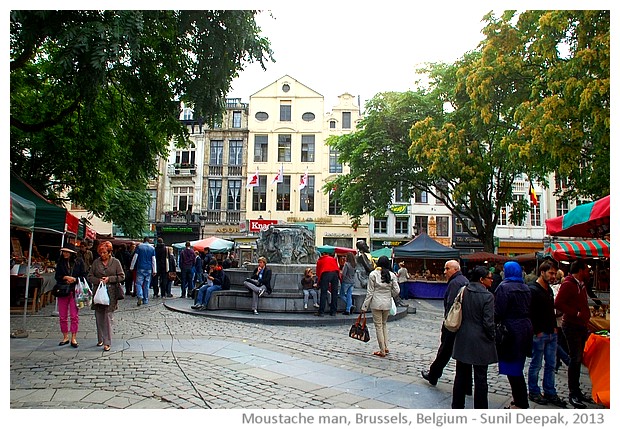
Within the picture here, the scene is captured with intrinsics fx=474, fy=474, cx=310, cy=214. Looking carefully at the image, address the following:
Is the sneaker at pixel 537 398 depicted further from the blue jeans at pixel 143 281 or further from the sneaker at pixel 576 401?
the blue jeans at pixel 143 281

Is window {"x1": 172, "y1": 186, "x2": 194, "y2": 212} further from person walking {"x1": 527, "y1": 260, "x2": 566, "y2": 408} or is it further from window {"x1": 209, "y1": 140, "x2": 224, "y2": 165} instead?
person walking {"x1": 527, "y1": 260, "x2": 566, "y2": 408}

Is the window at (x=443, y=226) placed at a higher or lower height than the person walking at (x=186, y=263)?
higher

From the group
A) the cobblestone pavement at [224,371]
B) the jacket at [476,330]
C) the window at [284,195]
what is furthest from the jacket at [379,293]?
the window at [284,195]

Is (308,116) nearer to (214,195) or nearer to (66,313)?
(214,195)

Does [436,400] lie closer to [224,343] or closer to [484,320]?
[484,320]

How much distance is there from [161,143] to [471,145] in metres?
11.7

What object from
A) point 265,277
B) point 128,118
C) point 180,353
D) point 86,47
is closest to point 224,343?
point 180,353

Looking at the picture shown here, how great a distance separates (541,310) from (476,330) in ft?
4.23

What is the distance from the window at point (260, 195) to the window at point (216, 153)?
3.97 m

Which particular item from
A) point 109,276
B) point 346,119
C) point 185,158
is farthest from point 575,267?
point 185,158

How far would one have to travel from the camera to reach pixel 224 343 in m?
8.13

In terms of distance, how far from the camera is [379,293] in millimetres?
7996

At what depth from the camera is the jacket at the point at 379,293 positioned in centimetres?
792

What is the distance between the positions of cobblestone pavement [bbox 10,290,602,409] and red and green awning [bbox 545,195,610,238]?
233cm
